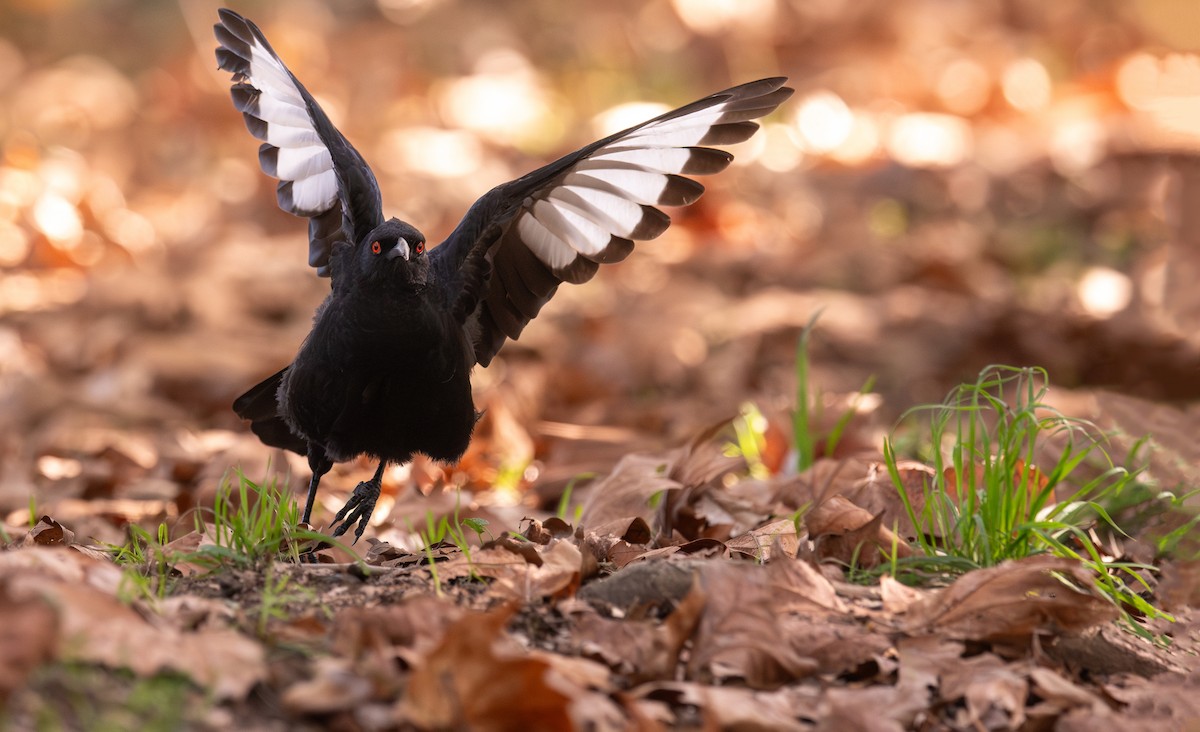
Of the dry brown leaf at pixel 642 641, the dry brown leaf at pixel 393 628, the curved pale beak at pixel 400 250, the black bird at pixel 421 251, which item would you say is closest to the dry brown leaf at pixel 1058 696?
the dry brown leaf at pixel 642 641

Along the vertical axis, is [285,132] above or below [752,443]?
above

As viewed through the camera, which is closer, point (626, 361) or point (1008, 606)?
→ point (1008, 606)

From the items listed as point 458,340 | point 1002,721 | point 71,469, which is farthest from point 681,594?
point 71,469

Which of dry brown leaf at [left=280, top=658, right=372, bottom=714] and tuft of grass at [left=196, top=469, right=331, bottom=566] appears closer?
dry brown leaf at [left=280, top=658, right=372, bottom=714]

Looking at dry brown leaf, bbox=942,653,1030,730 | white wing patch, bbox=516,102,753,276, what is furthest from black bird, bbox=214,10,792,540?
dry brown leaf, bbox=942,653,1030,730

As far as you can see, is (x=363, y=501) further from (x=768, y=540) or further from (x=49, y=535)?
(x=768, y=540)

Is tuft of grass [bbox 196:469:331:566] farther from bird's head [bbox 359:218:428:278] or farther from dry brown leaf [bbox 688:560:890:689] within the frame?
dry brown leaf [bbox 688:560:890:689]

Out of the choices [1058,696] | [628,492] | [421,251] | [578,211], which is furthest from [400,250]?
[1058,696]

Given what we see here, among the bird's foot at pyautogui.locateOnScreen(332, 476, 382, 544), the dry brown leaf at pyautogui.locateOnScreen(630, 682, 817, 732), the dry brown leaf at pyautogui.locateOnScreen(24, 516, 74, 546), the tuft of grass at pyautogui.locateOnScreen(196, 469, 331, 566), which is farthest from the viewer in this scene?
the bird's foot at pyautogui.locateOnScreen(332, 476, 382, 544)
